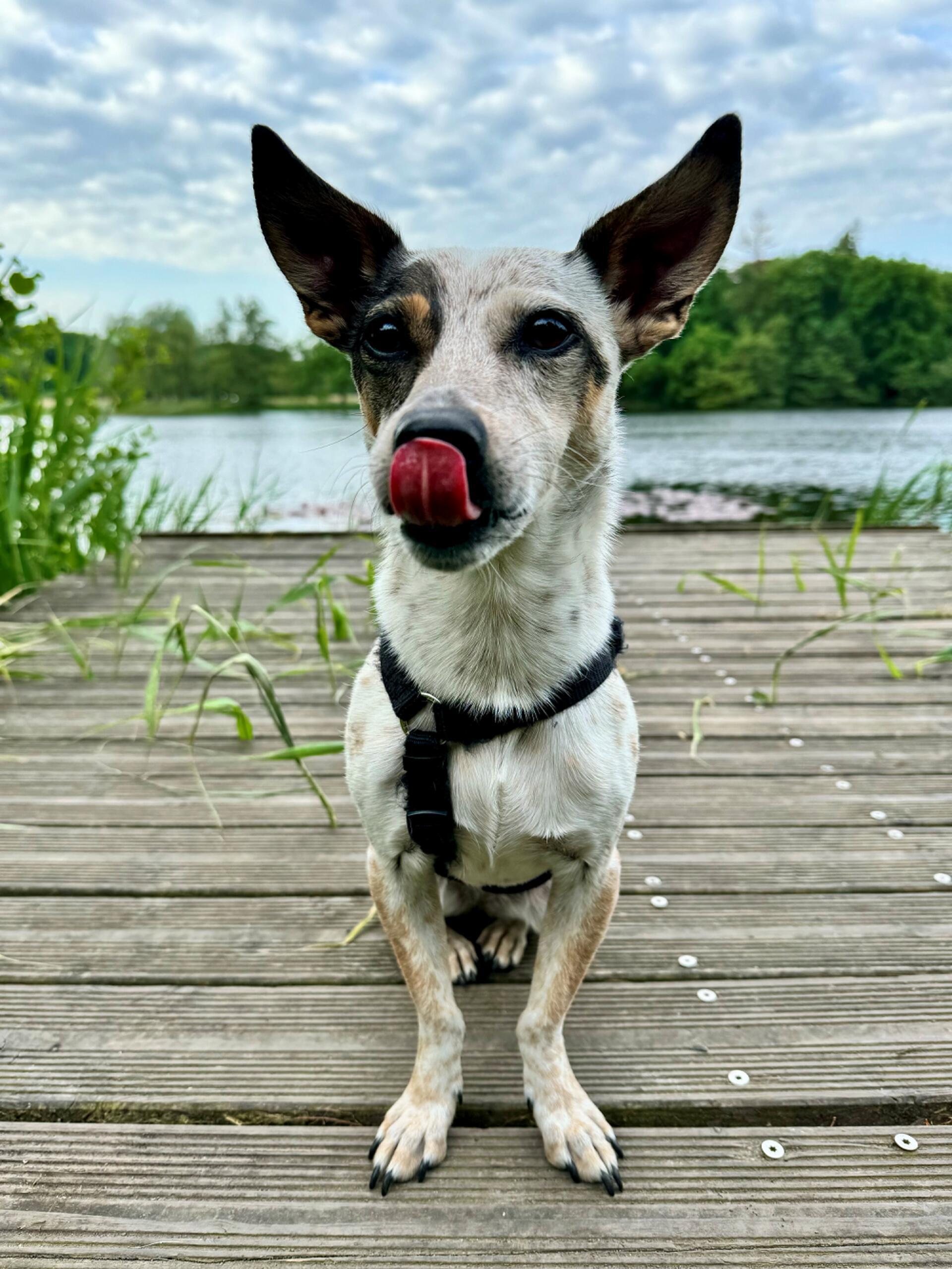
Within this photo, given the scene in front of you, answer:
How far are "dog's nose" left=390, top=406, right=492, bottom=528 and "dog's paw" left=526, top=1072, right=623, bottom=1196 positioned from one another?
3.41 feet

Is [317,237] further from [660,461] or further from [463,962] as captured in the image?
[660,461]

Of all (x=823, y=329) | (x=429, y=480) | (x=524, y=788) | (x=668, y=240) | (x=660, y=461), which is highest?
(x=823, y=329)

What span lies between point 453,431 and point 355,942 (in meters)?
1.26

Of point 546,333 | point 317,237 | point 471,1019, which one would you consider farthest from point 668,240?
point 471,1019

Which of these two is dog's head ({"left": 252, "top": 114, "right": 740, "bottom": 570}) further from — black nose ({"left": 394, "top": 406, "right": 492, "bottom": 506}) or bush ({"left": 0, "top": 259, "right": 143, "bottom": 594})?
bush ({"left": 0, "top": 259, "right": 143, "bottom": 594})

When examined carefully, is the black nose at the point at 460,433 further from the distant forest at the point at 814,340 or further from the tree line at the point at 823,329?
the tree line at the point at 823,329

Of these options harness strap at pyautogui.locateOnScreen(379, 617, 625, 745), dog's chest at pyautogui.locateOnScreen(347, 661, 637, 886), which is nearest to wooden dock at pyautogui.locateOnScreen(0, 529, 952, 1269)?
dog's chest at pyautogui.locateOnScreen(347, 661, 637, 886)

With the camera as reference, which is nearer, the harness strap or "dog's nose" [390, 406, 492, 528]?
"dog's nose" [390, 406, 492, 528]

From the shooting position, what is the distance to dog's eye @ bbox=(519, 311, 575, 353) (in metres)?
1.45

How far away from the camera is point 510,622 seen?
1.42m

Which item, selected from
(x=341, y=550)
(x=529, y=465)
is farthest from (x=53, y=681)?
(x=529, y=465)

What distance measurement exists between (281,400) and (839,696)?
1116 centimetres

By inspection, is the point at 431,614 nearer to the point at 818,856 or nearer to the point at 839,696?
the point at 818,856

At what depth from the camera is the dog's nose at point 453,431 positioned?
1120 millimetres
